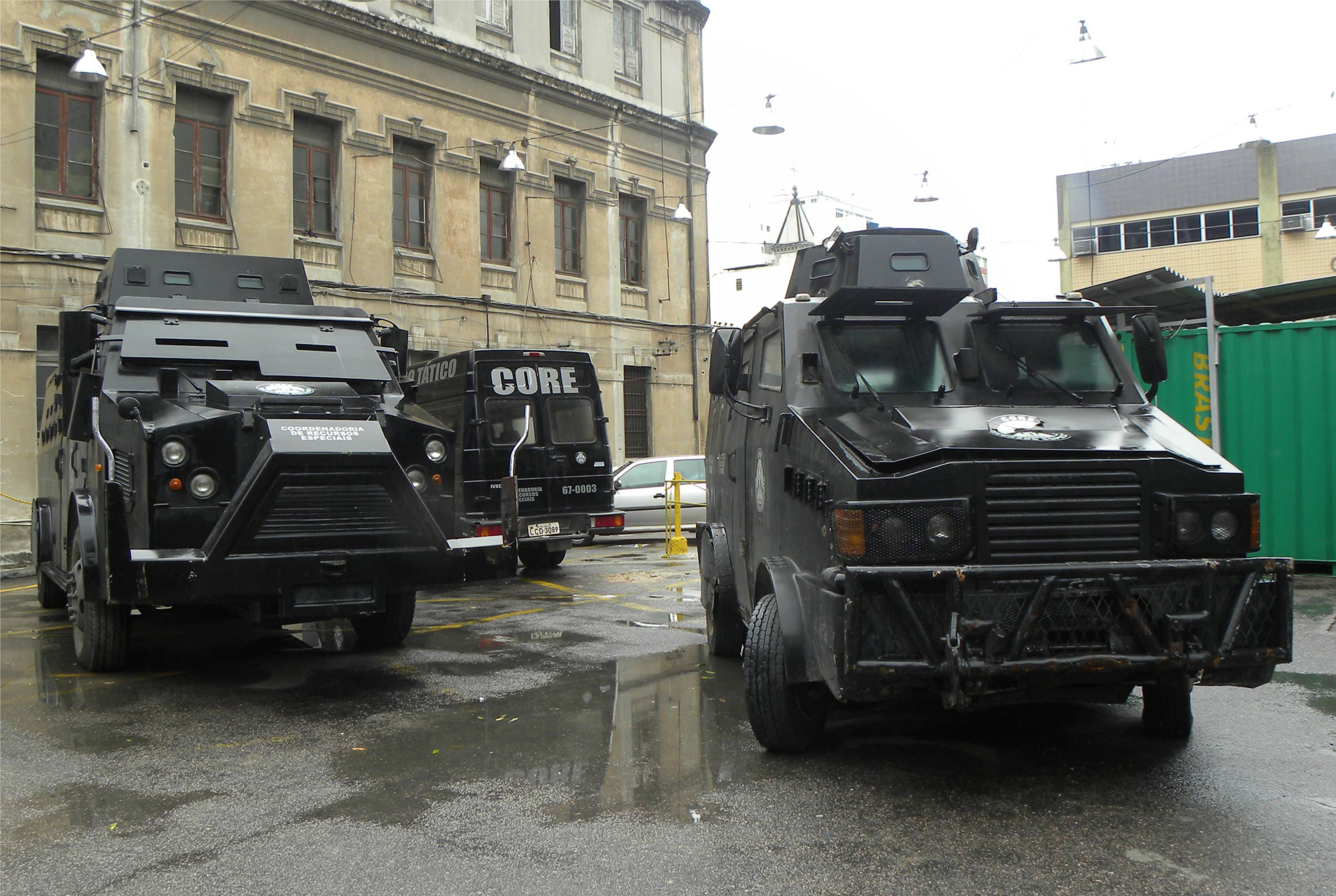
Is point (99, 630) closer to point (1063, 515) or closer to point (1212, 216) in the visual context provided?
point (1063, 515)

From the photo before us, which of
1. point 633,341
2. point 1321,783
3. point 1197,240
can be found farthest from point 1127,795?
point 1197,240

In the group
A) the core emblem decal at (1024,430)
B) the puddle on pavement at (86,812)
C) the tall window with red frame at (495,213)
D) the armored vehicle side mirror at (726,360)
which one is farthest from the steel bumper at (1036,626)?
the tall window with red frame at (495,213)

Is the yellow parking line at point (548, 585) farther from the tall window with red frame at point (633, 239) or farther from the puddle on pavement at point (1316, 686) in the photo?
the tall window with red frame at point (633, 239)

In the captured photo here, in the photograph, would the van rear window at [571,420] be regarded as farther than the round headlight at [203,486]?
Yes

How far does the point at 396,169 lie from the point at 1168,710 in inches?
730

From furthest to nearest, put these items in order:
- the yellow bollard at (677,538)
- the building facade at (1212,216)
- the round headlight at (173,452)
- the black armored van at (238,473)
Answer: the building facade at (1212,216) → the yellow bollard at (677,538) → the round headlight at (173,452) → the black armored van at (238,473)

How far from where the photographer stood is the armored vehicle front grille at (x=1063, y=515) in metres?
4.73

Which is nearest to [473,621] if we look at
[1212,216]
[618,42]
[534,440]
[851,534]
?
[534,440]

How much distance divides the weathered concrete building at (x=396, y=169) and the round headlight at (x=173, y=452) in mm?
10511

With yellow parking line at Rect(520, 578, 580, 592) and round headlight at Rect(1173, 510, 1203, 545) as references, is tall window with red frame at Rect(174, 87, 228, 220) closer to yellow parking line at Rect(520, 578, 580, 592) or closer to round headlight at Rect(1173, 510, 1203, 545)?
yellow parking line at Rect(520, 578, 580, 592)

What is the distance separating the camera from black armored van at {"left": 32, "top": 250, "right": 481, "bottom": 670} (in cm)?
695

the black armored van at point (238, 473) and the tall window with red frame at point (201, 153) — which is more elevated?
the tall window with red frame at point (201, 153)

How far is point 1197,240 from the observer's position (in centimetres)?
3931

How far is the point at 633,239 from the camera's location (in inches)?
1027
